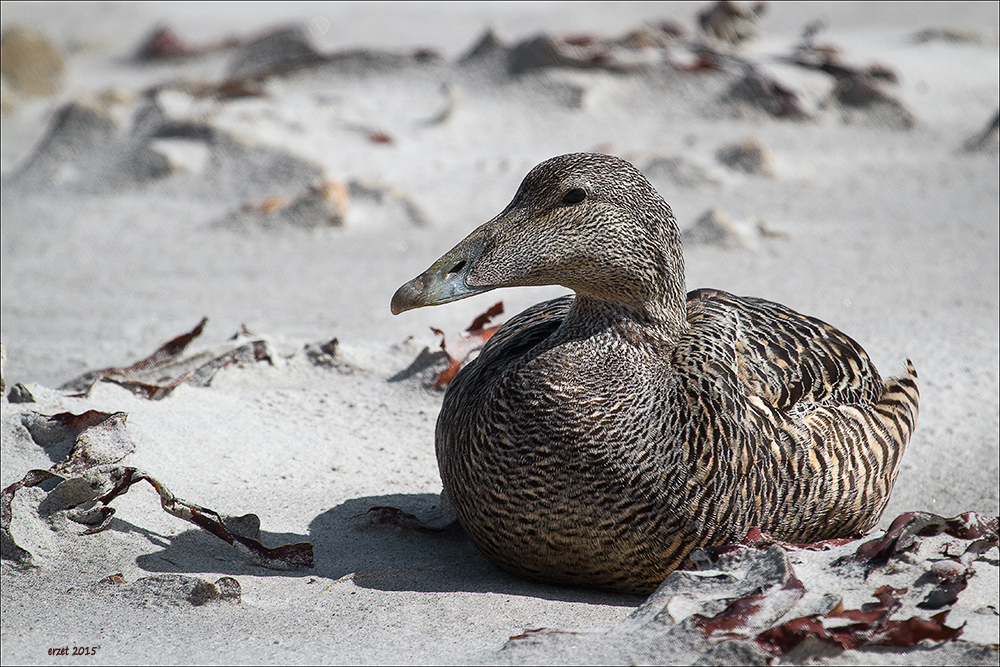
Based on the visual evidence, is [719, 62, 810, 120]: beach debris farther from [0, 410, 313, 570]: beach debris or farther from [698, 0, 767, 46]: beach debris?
[0, 410, 313, 570]: beach debris

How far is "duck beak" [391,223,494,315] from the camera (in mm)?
3043

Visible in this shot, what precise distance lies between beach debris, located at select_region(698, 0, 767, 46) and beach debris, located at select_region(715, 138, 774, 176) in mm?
2606

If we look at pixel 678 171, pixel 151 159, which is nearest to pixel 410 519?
pixel 678 171

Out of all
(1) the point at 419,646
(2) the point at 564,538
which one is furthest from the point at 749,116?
(1) the point at 419,646

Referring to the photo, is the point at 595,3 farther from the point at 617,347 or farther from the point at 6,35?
the point at 617,347

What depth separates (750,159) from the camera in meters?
7.78

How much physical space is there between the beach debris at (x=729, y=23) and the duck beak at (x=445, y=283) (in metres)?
7.65

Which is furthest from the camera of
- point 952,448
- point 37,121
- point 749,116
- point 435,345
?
point 37,121

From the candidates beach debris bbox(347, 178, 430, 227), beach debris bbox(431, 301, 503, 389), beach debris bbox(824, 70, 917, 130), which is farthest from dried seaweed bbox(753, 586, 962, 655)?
beach debris bbox(824, 70, 917, 130)

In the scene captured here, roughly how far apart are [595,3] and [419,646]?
11.1m

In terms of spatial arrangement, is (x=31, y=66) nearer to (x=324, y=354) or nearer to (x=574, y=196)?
(x=324, y=354)

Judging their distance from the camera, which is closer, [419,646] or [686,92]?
[419,646]

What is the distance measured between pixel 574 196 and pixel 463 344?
1843mm

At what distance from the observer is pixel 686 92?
880cm
